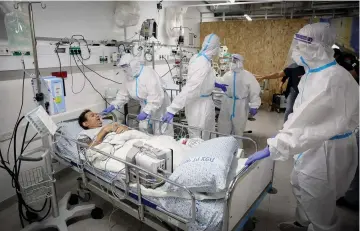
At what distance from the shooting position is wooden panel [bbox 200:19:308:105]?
6.89 meters

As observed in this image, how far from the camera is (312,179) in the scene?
187cm

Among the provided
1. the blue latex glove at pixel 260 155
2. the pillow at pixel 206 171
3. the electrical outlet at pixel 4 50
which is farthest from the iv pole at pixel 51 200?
the blue latex glove at pixel 260 155

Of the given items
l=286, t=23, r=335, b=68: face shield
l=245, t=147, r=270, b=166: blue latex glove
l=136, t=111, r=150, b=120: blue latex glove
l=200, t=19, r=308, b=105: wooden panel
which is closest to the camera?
l=245, t=147, r=270, b=166: blue latex glove

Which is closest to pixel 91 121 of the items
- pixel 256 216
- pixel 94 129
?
pixel 94 129

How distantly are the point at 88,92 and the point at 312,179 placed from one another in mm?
3023

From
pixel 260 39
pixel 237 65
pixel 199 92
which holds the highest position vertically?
pixel 260 39

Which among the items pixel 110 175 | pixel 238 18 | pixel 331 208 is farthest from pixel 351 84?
pixel 238 18

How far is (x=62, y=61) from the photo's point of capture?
3.03 metres

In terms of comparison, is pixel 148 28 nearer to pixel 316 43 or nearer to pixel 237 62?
pixel 237 62

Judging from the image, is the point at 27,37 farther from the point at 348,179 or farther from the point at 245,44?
the point at 245,44

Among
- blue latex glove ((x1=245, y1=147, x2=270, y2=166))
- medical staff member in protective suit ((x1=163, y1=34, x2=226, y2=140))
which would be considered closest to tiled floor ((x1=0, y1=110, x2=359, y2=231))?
blue latex glove ((x1=245, y1=147, x2=270, y2=166))

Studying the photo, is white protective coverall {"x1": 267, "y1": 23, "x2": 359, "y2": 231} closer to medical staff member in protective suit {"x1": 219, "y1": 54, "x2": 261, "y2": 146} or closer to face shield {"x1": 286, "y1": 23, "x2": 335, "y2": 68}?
face shield {"x1": 286, "y1": 23, "x2": 335, "y2": 68}

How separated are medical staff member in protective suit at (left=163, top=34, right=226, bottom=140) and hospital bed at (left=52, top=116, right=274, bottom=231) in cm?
105

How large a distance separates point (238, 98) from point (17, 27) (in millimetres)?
3038
